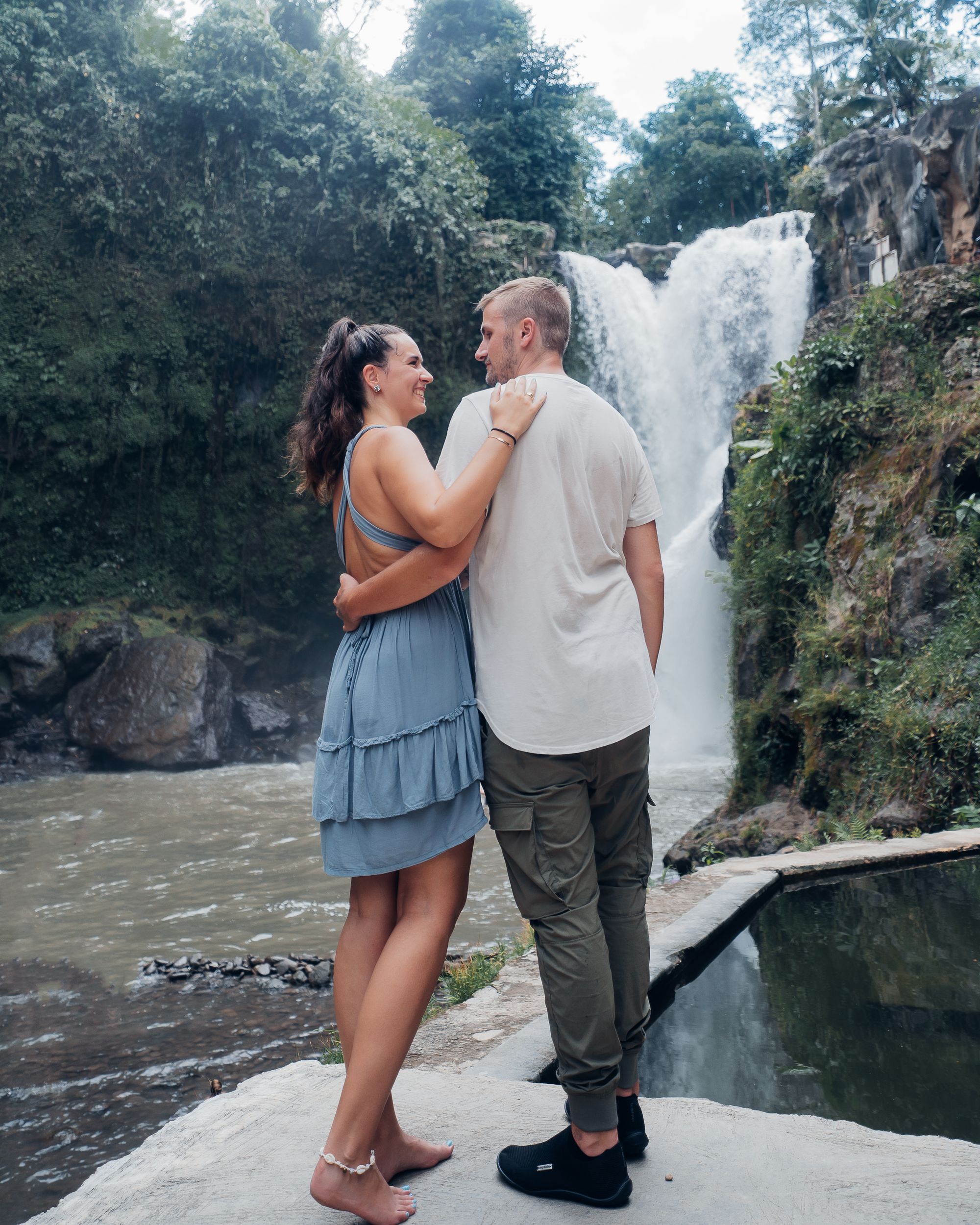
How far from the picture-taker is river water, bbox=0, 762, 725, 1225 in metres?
3.76

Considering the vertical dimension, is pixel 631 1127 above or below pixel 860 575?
below

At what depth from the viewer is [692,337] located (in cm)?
1706

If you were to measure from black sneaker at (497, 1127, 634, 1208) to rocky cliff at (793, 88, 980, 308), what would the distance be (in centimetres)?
982

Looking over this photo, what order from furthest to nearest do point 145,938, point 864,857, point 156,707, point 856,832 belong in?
point 156,707 → point 145,938 → point 856,832 → point 864,857

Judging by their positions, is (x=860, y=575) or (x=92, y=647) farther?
(x=92, y=647)

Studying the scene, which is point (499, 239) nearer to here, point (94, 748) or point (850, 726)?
point (94, 748)

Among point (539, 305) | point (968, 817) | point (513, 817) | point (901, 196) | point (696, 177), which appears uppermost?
point (696, 177)

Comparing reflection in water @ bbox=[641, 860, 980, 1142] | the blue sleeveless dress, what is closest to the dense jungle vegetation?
reflection in water @ bbox=[641, 860, 980, 1142]

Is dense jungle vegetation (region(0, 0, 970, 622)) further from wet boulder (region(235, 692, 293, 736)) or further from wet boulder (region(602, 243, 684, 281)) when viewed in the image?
wet boulder (region(602, 243, 684, 281))

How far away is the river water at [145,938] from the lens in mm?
3764

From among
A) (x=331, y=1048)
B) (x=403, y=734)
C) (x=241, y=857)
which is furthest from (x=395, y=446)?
(x=241, y=857)

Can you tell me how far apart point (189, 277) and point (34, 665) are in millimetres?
6502

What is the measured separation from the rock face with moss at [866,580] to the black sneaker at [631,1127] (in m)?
4.10

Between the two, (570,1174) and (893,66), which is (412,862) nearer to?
(570,1174)
